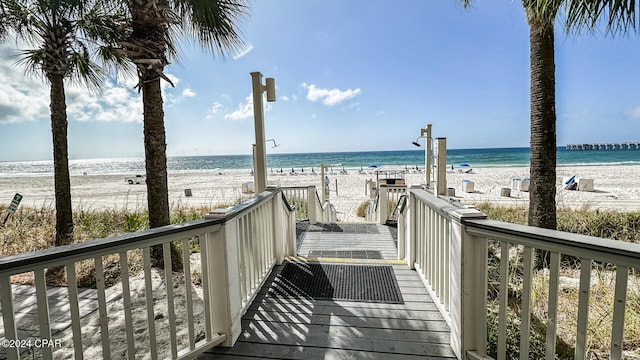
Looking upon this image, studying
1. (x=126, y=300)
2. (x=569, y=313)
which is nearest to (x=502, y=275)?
(x=569, y=313)

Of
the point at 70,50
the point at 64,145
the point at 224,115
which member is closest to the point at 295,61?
the point at 70,50

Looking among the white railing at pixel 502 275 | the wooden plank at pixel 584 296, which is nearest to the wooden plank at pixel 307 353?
the white railing at pixel 502 275

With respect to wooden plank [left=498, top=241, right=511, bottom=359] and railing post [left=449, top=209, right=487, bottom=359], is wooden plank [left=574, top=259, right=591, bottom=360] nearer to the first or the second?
wooden plank [left=498, top=241, right=511, bottom=359]

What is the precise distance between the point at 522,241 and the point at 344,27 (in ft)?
30.5

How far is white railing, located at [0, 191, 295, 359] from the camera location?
112cm

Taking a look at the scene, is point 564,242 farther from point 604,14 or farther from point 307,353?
point 604,14

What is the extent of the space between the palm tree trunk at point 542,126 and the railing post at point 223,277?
3.72m

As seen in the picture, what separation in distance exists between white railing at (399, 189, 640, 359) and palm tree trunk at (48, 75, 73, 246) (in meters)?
5.34

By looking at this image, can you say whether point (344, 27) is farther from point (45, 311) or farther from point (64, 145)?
point (45, 311)

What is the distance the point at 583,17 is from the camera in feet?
6.97

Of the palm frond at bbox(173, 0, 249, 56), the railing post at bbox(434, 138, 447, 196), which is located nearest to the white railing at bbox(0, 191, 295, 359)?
the railing post at bbox(434, 138, 447, 196)

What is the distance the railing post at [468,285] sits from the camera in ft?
5.14

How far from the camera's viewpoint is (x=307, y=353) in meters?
1.79

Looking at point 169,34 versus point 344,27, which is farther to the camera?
point 344,27
